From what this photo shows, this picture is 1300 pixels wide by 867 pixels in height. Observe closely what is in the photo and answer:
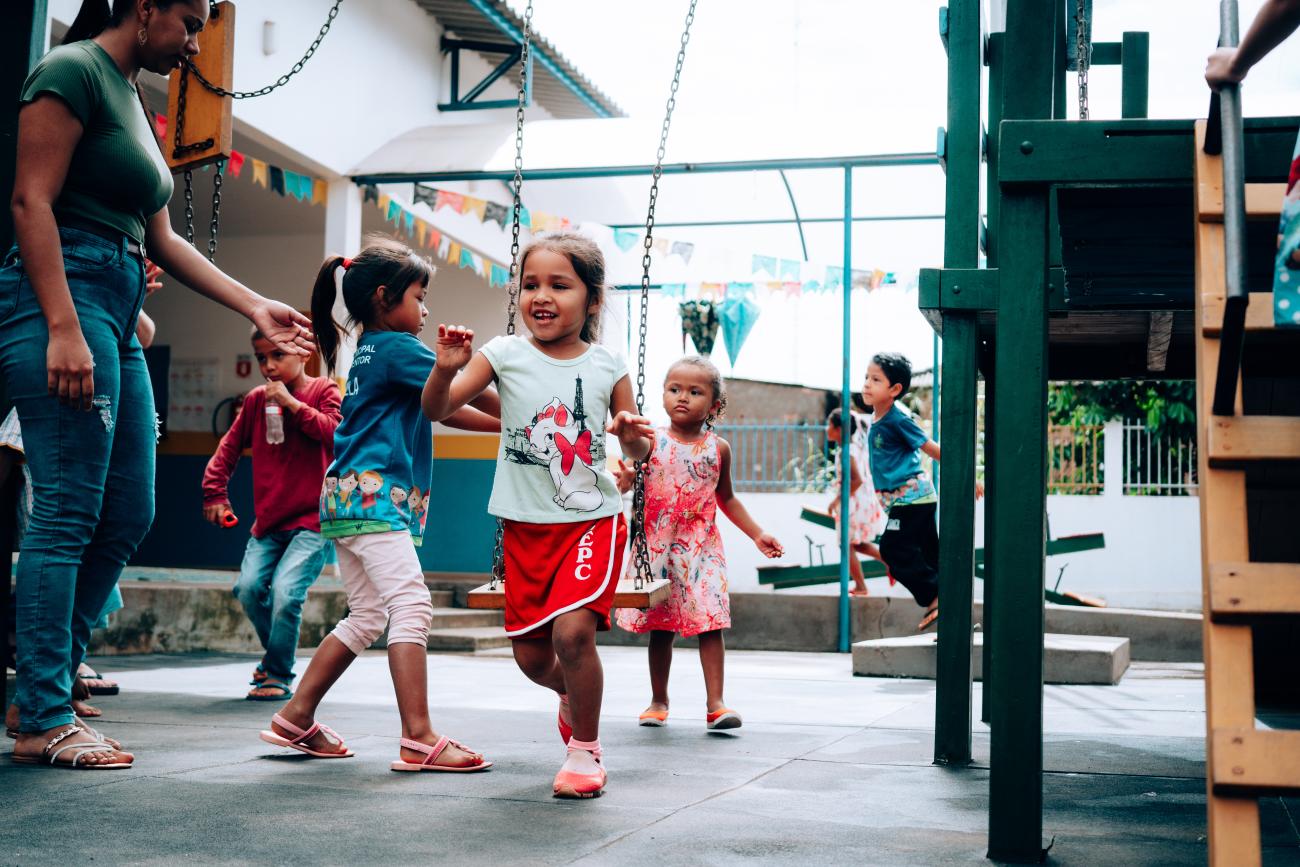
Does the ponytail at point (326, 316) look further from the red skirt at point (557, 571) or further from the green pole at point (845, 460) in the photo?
the green pole at point (845, 460)

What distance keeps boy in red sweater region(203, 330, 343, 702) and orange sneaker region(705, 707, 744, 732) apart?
181 centimetres

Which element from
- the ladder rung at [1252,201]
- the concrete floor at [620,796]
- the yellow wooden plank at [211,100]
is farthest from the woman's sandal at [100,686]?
the ladder rung at [1252,201]

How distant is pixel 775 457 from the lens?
679 inches

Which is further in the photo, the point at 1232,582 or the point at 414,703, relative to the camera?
the point at 414,703

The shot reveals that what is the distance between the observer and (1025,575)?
94.9 inches

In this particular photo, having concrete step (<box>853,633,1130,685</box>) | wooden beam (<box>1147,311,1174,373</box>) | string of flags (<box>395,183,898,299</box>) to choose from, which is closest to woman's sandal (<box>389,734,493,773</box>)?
wooden beam (<box>1147,311,1174,373</box>)

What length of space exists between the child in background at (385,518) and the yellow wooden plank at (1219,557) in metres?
2.01

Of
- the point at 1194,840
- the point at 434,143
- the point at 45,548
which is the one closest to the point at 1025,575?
the point at 1194,840

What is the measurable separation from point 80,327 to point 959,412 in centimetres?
235

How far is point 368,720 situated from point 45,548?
1580 mm

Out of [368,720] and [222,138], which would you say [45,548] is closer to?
[368,720]

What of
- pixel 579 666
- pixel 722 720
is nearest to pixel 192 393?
pixel 722 720

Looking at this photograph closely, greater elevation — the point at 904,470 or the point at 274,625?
the point at 904,470

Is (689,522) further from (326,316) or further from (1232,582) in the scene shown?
(1232,582)
